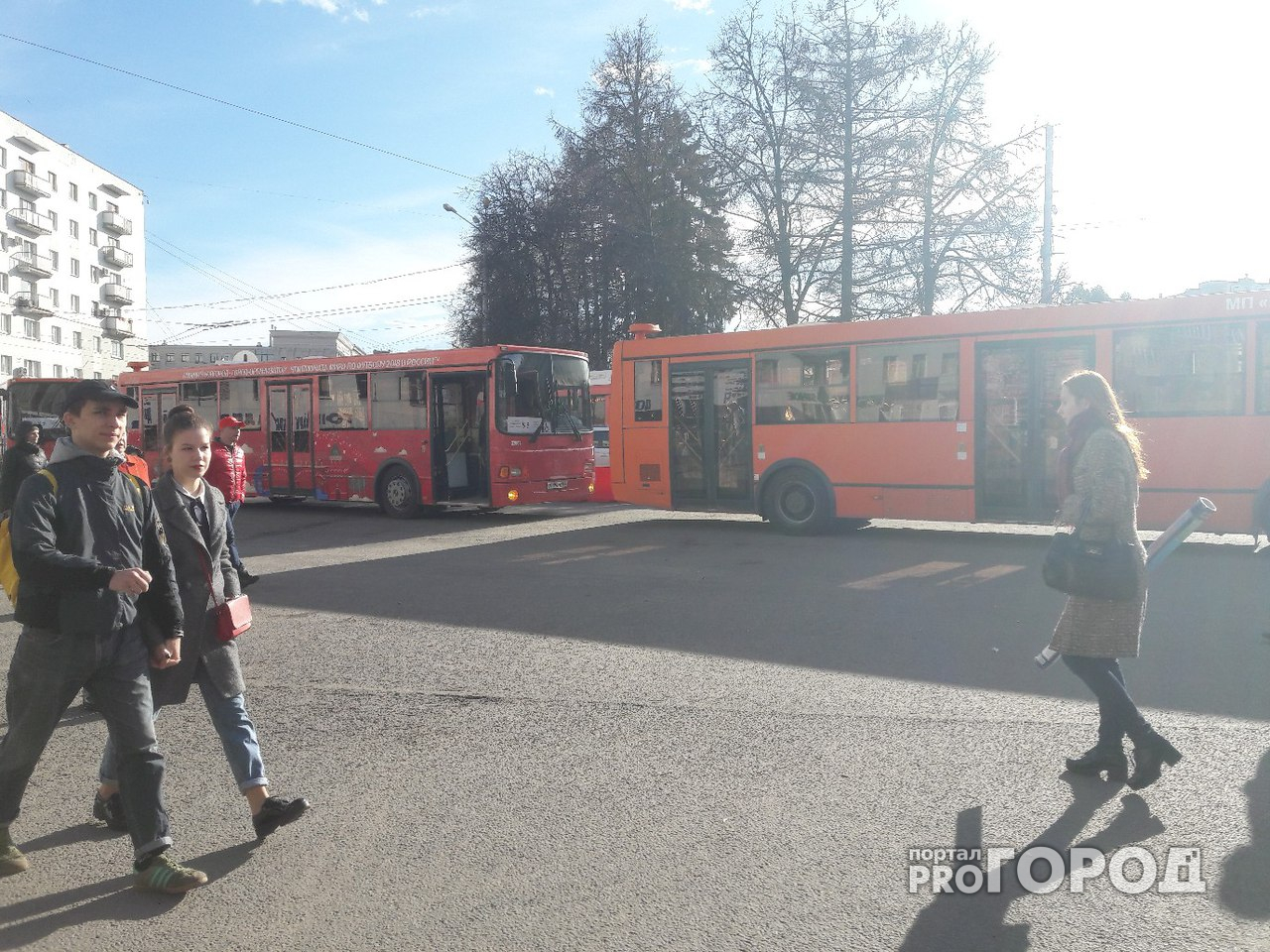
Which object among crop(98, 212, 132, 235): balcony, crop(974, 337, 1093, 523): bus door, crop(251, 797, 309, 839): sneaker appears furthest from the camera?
crop(98, 212, 132, 235): balcony

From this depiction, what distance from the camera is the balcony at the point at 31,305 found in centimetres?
6906

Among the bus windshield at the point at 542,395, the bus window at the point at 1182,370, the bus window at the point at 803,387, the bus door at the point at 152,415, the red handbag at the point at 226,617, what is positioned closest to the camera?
the red handbag at the point at 226,617

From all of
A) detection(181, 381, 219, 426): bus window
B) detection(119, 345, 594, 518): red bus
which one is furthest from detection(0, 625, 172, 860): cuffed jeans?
detection(181, 381, 219, 426): bus window

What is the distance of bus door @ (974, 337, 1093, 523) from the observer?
41.0 ft

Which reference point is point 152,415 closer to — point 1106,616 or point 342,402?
point 342,402

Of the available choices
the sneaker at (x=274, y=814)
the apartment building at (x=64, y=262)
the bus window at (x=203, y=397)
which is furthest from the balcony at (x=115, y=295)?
the sneaker at (x=274, y=814)

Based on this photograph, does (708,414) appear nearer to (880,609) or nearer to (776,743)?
(880,609)

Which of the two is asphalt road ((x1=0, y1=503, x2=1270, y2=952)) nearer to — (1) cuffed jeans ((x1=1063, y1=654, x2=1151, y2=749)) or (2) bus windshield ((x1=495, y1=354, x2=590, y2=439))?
(1) cuffed jeans ((x1=1063, y1=654, x2=1151, y2=749))

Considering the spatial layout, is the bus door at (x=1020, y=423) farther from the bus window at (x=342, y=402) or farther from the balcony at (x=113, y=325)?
the balcony at (x=113, y=325)

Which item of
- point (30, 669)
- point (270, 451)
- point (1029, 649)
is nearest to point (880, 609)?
point (1029, 649)

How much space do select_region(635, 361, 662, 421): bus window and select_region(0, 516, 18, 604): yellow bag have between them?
1214 centimetres

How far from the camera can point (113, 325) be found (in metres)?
80.1

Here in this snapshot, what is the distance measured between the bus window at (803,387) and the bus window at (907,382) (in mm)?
278

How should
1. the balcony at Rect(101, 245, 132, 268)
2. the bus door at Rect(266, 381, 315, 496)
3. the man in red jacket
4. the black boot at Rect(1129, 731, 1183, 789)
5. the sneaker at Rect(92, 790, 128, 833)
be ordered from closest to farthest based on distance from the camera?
1. the sneaker at Rect(92, 790, 128, 833)
2. the black boot at Rect(1129, 731, 1183, 789)
3. the man in red jacket
4. the bus door at Rect(266, 381, 315, 496)
5. the balcony at Rect(101, 245, 132, 268)
